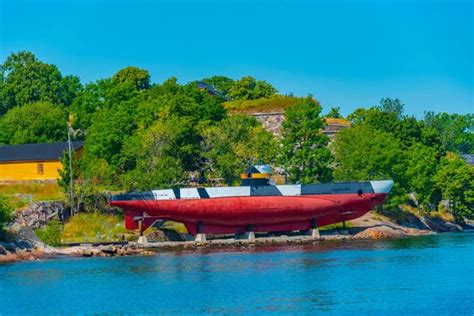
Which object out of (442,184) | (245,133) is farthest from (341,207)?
(442,184)

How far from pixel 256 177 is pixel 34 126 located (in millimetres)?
33914

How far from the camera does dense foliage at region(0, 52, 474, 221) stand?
81688mm

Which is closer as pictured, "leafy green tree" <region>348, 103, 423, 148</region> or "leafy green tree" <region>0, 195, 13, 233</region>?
"leafy green tree" <region>0, 195, 13, 233</region>

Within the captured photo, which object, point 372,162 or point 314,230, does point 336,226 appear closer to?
point 314,230

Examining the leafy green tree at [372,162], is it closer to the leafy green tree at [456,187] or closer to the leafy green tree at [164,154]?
the leafy green tree at [456,187]

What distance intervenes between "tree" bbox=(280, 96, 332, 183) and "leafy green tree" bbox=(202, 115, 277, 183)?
290 centimetres

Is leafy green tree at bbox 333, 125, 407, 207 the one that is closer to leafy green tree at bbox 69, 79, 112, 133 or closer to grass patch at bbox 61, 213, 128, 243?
grass patch at bbox 61, 213, 128, 243

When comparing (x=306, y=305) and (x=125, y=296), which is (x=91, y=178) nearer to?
(x=125, y=296)

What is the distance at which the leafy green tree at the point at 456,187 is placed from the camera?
9488cm

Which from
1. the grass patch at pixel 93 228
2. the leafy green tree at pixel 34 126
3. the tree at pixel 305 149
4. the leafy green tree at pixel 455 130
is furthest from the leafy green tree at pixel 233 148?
the leafy green tree at pixel 455 130

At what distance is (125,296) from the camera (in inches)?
1756

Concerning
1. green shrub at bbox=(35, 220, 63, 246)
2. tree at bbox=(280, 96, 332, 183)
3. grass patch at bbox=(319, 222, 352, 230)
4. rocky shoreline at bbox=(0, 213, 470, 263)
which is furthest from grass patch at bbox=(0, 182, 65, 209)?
grass patch at bbox=(319, 222, 352, 230)

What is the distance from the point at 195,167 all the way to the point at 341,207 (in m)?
17.9

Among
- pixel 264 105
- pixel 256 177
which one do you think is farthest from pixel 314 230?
pixel 264 105
